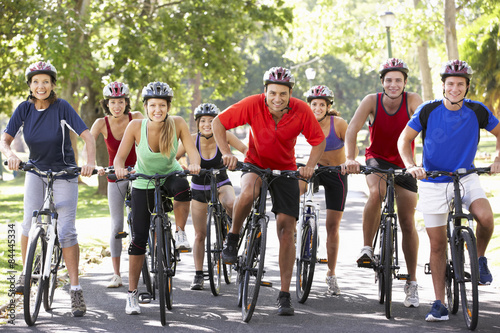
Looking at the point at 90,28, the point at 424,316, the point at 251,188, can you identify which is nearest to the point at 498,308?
the point at 424,316

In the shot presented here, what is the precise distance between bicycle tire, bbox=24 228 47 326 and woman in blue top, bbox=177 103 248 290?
2.11 metres

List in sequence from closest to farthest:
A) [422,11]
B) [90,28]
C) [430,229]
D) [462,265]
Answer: [462,265], [430,229], [90,28], [422,11]

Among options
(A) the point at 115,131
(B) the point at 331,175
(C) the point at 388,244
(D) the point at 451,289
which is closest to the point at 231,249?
(C) the point at 388,244

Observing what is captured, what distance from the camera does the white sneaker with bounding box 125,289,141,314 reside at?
7.13 metres

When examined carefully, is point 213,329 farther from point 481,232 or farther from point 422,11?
point 422,11

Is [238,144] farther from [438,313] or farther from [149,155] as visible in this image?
[438,313]

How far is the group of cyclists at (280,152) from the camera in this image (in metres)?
6.58

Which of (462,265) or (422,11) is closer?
(462,265)

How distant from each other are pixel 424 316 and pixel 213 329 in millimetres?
1912

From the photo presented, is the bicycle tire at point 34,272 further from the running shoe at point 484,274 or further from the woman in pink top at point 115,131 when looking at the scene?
the running shoe at point 484,274

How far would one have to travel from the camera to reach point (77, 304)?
708 cm

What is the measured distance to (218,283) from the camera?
825 cm

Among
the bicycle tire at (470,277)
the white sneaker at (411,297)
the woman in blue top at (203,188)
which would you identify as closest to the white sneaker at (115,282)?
the woman in blue top at (203,188)

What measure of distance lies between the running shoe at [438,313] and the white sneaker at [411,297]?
72 cm
